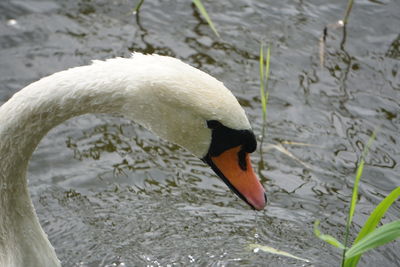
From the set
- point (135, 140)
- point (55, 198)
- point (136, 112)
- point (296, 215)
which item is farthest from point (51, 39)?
point (136, 112)

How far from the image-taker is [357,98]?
6.36m

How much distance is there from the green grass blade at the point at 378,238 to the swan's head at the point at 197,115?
78cm

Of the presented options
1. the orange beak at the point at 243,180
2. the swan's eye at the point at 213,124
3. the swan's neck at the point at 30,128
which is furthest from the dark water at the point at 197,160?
the swan's eye at the point at 213,124

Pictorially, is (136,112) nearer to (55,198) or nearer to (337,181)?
(55,198)

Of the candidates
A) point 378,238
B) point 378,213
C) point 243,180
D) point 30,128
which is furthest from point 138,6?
point 378,238

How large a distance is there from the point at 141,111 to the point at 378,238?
1.22 m

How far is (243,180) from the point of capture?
3.96 meters

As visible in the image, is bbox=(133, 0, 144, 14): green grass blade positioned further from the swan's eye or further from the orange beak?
the swan's eye

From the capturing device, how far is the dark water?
5.09 meters

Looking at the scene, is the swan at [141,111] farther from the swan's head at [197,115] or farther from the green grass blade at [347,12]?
the green grass blade at [347,12]

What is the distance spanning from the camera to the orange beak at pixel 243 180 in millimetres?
3908

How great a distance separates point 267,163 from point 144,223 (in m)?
1.13

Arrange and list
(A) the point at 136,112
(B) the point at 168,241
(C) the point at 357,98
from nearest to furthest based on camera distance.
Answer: (A) the point at 136,112
(B) the point at 168,241
(C) the point at 357,98

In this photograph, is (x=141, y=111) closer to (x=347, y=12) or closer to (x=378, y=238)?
(x=378, y=238)
